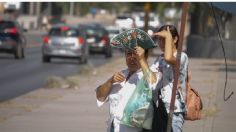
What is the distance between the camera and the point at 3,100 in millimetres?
18594

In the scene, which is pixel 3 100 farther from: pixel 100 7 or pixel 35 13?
pixel 100 7

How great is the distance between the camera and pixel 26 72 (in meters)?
29.6

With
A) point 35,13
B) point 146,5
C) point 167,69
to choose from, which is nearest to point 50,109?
point 167,69

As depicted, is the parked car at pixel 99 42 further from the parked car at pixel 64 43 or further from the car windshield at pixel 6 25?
the parked car at pixel 64 43

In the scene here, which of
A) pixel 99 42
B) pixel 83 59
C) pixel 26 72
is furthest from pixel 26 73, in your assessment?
pixel 99 42

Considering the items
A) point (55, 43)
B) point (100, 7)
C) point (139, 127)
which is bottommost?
point (100, 7)

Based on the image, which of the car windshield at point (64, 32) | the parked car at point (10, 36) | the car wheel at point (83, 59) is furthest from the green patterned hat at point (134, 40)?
the parked car at point (10, 36)

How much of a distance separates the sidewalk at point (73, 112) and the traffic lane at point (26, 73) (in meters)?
1.37

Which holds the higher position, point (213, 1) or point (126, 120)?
point (213, 1)

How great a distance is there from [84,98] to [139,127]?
11407 mm

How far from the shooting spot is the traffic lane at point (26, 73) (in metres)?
22.0

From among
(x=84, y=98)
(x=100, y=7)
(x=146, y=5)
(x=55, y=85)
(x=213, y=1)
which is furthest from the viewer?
(x=100, y=7)

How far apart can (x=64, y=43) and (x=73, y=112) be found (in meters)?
19.2

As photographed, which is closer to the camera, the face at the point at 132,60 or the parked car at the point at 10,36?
the face at the point at 132,60
